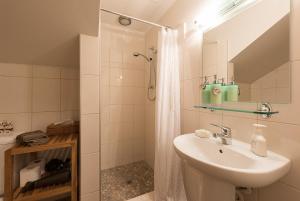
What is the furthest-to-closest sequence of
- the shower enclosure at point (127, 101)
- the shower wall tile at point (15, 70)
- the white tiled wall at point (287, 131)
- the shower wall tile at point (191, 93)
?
the shower enclosure at point (127, 101) → the shower wall tile at point (15, 70) → the shower wall tile at point (191, 93) → the white tiled wall at point (287, 131)

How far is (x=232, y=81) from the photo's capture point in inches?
39.3

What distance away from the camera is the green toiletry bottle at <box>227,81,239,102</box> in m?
0.95

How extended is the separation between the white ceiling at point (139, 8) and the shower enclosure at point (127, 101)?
0.14 meters

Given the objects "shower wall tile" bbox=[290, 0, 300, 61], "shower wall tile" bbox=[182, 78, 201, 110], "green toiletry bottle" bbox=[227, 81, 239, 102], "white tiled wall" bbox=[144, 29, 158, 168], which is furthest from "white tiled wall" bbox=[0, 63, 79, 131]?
"shower wall tile" bbox=[290, 0, 300, 61]

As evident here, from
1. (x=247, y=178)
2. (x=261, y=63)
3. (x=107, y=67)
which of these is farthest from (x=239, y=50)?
(x=107, y=67)

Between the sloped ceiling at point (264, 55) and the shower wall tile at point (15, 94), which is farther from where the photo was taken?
the shower wall tile at point (15, 94)

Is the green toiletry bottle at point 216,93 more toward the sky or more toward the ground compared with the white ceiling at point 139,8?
more toward the ground

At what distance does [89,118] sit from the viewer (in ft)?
3.77

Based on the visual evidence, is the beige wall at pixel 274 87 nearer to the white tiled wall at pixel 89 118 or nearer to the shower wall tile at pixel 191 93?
the shower wall tile at pixel 191 93

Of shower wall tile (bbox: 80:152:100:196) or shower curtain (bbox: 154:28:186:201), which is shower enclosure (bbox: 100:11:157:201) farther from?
shower wall tile (bbox: 80:152:100:196)

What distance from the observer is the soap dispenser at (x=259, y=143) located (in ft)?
2.33

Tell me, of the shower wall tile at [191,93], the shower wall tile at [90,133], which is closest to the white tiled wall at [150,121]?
the shower wall tile at [191,93]

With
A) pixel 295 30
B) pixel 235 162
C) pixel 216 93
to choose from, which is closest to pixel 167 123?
pixel 216 93

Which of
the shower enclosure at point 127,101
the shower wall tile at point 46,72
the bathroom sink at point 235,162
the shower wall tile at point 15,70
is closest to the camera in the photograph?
the bathroom sink at point 235,162
